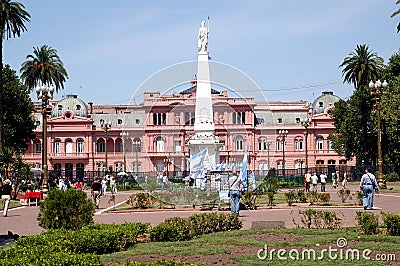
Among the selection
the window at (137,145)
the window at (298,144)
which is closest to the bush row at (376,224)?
the window at (137,145)

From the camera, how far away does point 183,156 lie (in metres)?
80.9

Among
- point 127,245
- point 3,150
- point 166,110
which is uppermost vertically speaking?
point 166,110

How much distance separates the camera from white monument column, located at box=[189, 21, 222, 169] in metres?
37.9

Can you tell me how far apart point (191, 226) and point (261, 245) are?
7.46 feet

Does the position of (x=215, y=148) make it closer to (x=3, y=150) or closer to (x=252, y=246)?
(x=3, y=150)

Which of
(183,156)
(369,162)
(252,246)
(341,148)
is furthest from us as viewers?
(183,156)

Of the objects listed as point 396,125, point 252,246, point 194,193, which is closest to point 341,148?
point 396,125

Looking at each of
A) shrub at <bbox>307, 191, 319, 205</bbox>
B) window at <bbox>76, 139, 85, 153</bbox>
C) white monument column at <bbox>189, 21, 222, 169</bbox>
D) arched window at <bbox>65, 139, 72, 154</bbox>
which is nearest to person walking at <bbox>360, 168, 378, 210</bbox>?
shrub at <bbox>307, 191, 319, 205</bbox>

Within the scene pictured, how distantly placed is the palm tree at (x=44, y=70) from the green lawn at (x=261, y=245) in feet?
144

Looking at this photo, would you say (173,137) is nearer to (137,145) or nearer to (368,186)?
(137,145)

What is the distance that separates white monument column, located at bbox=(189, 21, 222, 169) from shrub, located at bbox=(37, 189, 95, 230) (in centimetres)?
2363

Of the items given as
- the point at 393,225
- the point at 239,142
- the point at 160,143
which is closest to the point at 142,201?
the point at 393,225

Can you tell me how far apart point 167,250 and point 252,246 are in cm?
168

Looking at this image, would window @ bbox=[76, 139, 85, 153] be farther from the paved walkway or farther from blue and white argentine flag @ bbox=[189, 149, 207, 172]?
the paved walkway
